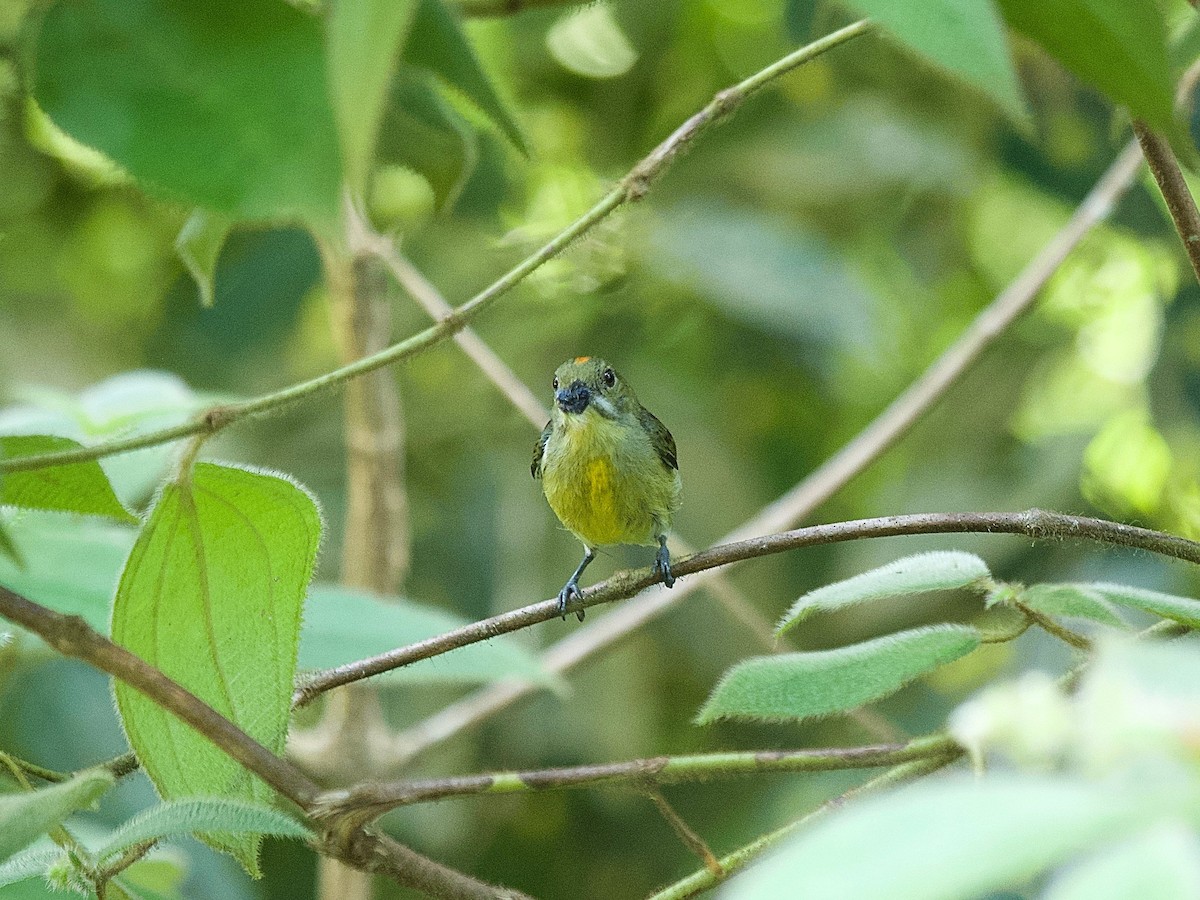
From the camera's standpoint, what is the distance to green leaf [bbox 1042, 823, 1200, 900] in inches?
13.5

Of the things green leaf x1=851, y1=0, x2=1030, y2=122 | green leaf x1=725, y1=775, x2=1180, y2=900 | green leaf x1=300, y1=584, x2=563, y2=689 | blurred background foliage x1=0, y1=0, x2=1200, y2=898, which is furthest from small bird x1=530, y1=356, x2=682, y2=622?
green leaf x1=725, y1=775, x2=1180, y2=900

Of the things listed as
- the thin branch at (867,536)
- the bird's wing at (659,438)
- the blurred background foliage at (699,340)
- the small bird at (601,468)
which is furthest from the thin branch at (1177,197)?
the blurred background foliage at (699,340)

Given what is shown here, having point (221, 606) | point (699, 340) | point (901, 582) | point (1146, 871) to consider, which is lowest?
point (1146, 871)

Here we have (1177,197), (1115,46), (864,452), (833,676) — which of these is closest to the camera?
Result: (1115,46)

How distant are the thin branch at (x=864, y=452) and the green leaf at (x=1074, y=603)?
1.03 m

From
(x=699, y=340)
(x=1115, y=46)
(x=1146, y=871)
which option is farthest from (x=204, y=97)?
(x=699, y=340)

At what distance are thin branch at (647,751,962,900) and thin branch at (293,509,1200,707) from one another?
153 millimetres

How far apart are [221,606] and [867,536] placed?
Answer: 47 cm

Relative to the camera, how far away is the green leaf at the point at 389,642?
1.28m

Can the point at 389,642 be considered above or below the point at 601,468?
below

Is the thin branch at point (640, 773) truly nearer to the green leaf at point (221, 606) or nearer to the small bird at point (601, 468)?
the green leaf at point (221, 606)

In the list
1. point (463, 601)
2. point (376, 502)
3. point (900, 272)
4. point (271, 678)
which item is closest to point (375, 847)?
point (271, 678)

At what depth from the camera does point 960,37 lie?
1.72ft

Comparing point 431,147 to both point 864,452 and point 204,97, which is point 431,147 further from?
point 864,452
